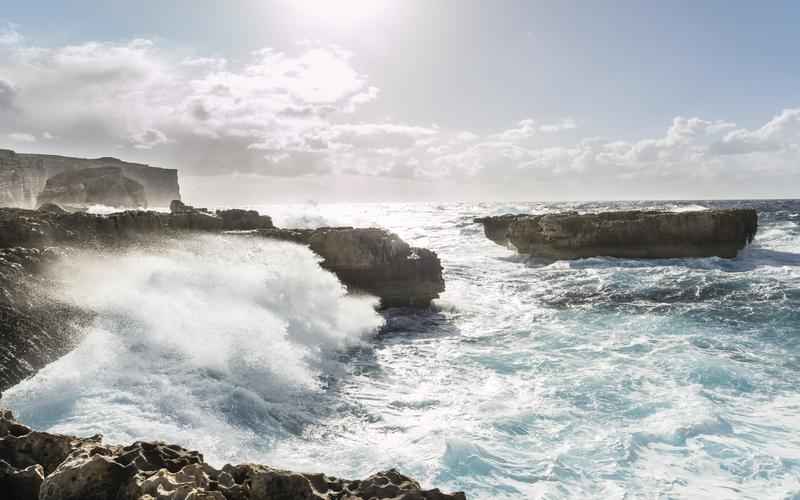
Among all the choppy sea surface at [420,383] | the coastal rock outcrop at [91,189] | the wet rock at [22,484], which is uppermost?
the coastal rock outcrop at [91,189]

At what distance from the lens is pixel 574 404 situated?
7812 mm

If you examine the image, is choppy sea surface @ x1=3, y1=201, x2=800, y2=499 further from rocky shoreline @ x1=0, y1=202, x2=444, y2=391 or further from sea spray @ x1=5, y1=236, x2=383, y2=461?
rocky shoreline @ x1=0, y1=202, x2=444, y2=391

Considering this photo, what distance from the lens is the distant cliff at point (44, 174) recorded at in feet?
144

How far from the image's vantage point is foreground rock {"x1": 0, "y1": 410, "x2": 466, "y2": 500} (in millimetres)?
3137

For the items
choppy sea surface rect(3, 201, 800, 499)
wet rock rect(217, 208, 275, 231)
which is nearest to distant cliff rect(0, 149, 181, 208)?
wet rock rect(217, 208, 275, 231)

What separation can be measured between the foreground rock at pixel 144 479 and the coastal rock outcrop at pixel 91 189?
48.0 meters

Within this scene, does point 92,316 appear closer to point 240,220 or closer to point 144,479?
point 144,479

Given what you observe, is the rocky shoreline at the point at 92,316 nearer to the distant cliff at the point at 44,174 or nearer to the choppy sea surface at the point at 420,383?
the choppy sea surface at the point at 420,383

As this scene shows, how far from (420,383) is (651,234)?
803 inches

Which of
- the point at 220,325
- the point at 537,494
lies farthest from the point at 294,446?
the point at 220,325

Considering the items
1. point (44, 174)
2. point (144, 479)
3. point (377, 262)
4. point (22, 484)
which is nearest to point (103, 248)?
point (377, 262)

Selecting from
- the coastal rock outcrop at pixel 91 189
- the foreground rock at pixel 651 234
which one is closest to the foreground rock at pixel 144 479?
the foreground rock at pixel 651 234

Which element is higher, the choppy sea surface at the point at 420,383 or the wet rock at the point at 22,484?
the wet rock at the point at 22,484

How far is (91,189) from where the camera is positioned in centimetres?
4794
